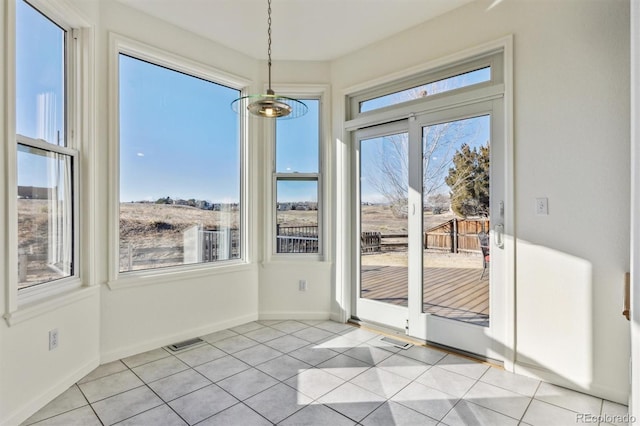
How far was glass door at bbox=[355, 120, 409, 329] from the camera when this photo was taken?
339 cm

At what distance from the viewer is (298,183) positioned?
13.0ft

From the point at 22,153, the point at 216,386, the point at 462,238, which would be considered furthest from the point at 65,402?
the point at 462,238

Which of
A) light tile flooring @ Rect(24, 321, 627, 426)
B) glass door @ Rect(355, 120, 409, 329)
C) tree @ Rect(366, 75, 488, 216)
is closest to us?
light tile flooring @ Rect(24, 321, 627, 426)

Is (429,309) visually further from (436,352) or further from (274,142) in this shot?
(274,142)

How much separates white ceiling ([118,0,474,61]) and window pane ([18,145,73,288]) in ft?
4.94

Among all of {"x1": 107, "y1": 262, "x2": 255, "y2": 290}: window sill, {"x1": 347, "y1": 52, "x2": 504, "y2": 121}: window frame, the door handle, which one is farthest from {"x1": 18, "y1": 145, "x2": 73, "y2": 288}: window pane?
the door handle

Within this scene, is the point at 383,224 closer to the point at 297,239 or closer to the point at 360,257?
the point at 360,257

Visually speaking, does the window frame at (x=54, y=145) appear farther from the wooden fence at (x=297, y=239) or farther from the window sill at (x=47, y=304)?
the wooden fence at (x=297, y=239)

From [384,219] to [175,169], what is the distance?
82.8 inches

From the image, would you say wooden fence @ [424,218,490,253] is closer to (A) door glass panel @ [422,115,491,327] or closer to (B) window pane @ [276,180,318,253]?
(A) door glass panel @ [422,115,491,327]

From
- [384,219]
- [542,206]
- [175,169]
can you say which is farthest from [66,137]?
[542,206]

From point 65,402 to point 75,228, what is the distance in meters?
1.18

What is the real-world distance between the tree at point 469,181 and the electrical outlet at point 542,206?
15.3 inches

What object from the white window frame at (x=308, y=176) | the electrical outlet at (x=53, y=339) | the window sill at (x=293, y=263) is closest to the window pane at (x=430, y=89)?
the white window frame at (x=308, y=176)
